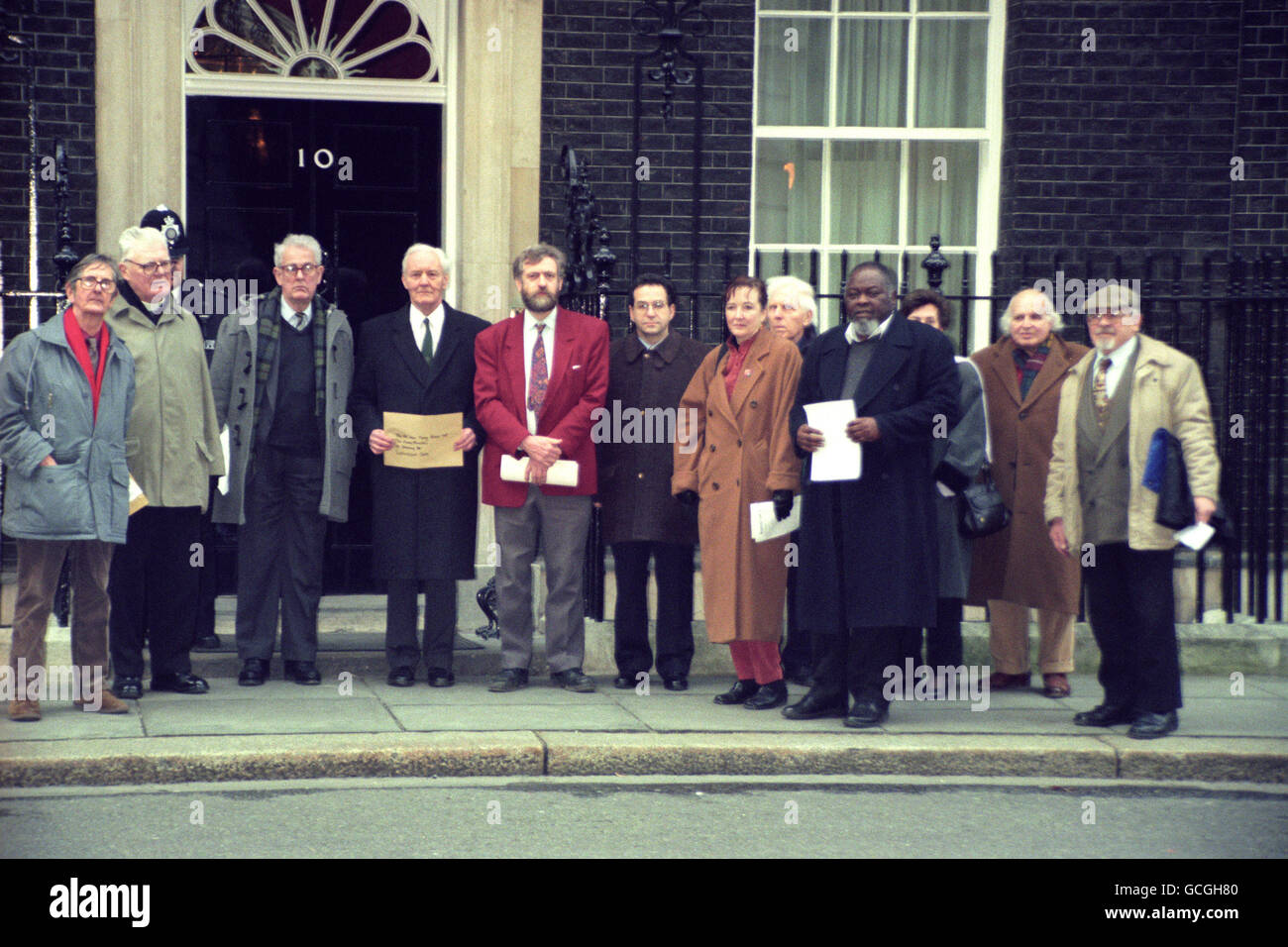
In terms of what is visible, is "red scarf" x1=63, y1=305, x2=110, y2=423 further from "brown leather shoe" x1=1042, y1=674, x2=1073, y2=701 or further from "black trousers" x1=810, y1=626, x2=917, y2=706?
Result: "brown leather shoe" x1=1042, y1=674, x2=1073, y2=701

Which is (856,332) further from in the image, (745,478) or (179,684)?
(179,684)

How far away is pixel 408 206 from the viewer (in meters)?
10.1

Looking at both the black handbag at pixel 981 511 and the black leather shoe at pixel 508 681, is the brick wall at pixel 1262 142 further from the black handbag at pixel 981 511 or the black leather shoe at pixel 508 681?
the black leather shoe at pixel 508 681

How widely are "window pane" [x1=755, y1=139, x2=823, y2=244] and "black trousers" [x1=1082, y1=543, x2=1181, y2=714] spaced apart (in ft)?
13.4

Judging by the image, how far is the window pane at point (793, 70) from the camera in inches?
420

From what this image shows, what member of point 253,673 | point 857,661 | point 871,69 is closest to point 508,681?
point 253,673

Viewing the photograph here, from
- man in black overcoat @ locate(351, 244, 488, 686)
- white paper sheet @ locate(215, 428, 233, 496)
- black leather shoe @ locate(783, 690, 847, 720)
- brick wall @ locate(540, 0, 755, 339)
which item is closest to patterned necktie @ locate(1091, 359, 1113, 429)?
black leather shoe @ locate(783, 690, 847, 720)

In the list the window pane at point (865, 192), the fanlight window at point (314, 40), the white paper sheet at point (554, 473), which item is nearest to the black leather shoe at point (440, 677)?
the white paper sheet at point (554, 473)

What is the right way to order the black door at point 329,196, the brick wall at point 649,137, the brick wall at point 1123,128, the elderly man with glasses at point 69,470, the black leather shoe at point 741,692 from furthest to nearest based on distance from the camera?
the brick wall at point 1123,128, the brick wall at point 649,137, the black door at point 329,196, the black leather shoe at point 741,692, the elderly man with glasses at point 69,470

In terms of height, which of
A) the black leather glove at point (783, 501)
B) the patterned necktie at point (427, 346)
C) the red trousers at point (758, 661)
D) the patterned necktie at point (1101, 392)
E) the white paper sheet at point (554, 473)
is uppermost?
the patterned necktie at point (427, 346)

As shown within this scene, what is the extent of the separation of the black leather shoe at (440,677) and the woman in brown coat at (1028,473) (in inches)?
103

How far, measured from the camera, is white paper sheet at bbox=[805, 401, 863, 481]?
7102 mm

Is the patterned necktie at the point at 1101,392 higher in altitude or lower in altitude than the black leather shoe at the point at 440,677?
higher

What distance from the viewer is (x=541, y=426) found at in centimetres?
797
